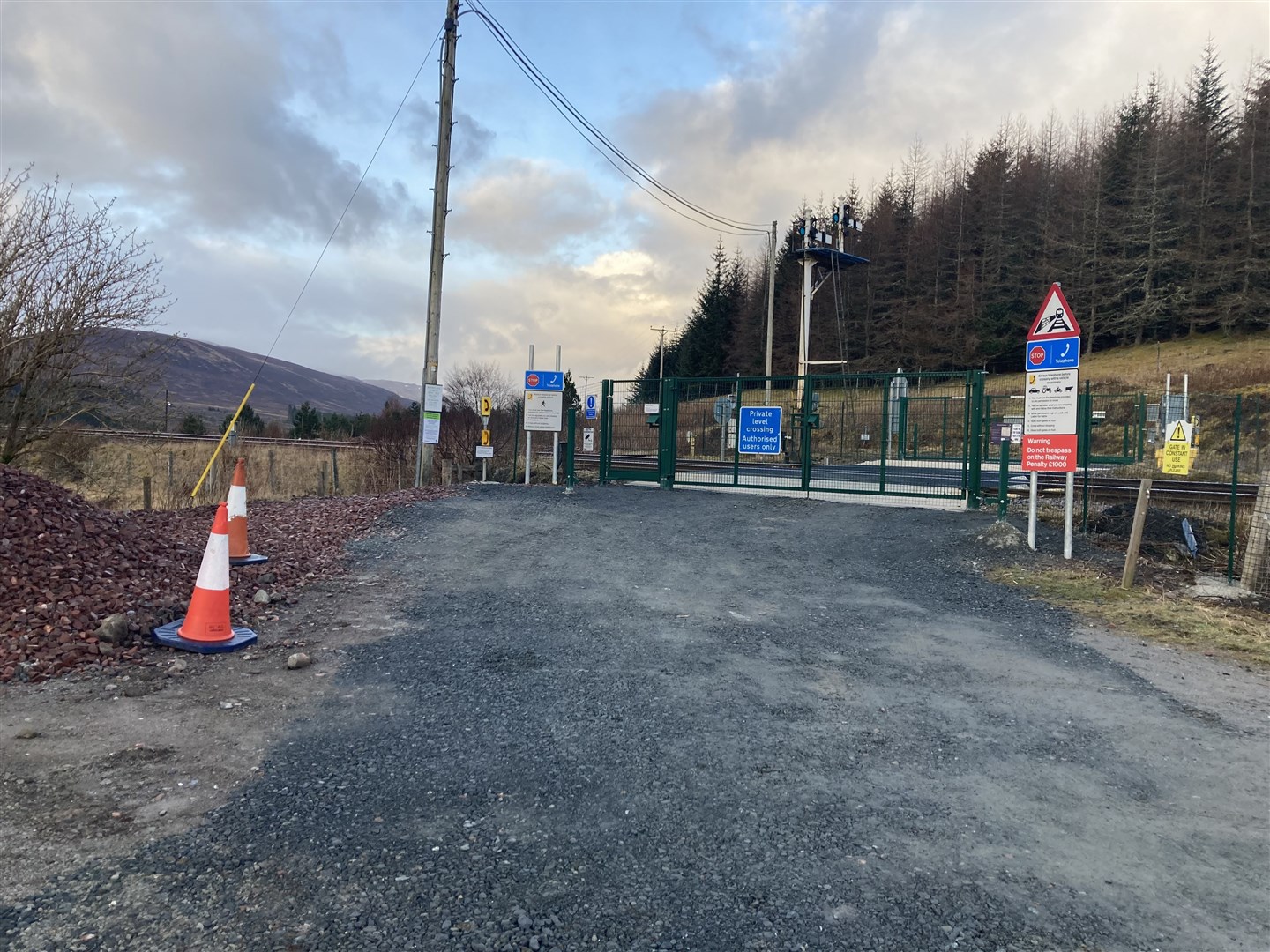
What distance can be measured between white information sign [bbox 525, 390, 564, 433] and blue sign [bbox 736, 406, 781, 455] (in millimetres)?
3771

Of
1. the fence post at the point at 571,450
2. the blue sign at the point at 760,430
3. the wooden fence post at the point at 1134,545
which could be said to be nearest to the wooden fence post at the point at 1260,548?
the wooden fence post at the point at 1134,545

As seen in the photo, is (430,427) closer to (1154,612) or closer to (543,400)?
(543,400)

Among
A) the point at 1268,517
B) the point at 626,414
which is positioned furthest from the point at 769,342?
the point at 1268,517

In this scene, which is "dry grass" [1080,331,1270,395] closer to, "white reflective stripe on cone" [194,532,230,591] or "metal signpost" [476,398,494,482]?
"metal signpost" [476,398,494,482]

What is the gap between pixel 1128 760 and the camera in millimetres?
4164

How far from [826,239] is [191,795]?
3335 centimetres

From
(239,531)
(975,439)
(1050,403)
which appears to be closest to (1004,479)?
(975,439)

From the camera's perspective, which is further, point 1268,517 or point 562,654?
point 1268,517

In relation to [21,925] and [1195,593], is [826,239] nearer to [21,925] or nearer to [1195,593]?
[1195,593]

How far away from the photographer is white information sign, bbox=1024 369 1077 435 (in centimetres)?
954

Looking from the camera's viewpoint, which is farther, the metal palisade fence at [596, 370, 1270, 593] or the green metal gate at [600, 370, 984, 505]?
the green metal gate at [600, 370, 984, 505]

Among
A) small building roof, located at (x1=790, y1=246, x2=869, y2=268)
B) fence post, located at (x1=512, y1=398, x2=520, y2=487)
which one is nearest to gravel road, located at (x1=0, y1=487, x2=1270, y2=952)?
fence post, located at (x1=512, y1=398, x2=520, y2=487)

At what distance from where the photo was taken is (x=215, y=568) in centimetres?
553

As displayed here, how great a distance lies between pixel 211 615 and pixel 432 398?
1020cm
